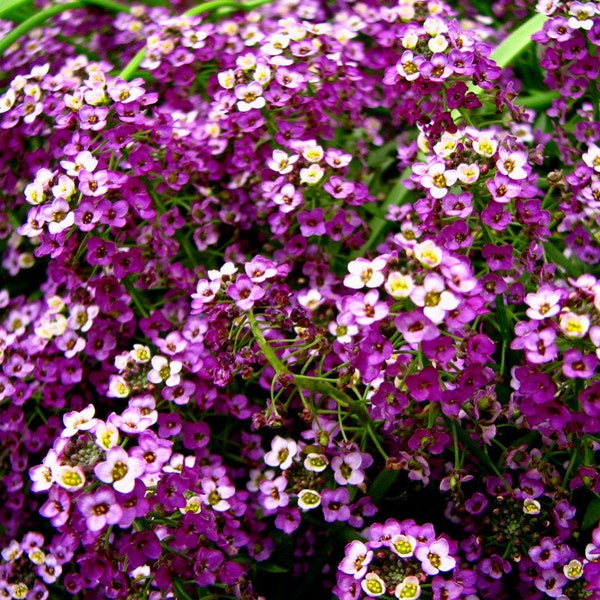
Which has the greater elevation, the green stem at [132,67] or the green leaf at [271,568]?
the green stem at [132,67]

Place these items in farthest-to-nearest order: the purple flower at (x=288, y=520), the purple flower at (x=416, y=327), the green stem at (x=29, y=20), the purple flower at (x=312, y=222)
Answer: the green stem at (x=29, y=20) < the purple flower at (x=312, y=222) < the purple flower at (x=288, y=520) < the purple flower at (x=416, y=327)

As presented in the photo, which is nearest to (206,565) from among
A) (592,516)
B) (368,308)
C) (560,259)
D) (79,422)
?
(79,422)

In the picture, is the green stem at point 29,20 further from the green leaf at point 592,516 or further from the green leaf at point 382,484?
the green leaf at point 592,516

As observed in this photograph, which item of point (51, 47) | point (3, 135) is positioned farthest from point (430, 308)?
point (51, 47)

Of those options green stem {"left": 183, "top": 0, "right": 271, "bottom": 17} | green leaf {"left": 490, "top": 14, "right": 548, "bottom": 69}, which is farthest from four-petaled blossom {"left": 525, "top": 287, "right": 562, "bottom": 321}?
green stem {"left": 183, "top": 0, "right": 271, "bottom": 17}

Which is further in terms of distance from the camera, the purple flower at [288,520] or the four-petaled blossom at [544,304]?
the purple flower at [288,520]

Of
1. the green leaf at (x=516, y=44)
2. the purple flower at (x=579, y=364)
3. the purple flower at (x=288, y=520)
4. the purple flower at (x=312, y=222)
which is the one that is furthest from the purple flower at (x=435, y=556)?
the green leaf at (x=516, y=44)

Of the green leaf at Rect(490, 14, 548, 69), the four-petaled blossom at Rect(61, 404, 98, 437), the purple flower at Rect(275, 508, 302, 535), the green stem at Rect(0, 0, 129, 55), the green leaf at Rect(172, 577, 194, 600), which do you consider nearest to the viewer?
the four-petaled blossom at Rect(61, 404, 98, 437)

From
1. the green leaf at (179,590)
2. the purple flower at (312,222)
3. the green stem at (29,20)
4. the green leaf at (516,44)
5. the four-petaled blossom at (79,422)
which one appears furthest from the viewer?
the green stem at (29,20)

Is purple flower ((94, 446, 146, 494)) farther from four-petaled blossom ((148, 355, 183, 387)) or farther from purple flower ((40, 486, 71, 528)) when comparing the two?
four-petaled blossom ((148, 355, 183, 387))

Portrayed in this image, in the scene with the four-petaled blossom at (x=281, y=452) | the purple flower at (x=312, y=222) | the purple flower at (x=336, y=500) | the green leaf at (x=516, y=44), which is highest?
the green leaf at (x=516, y=44)
